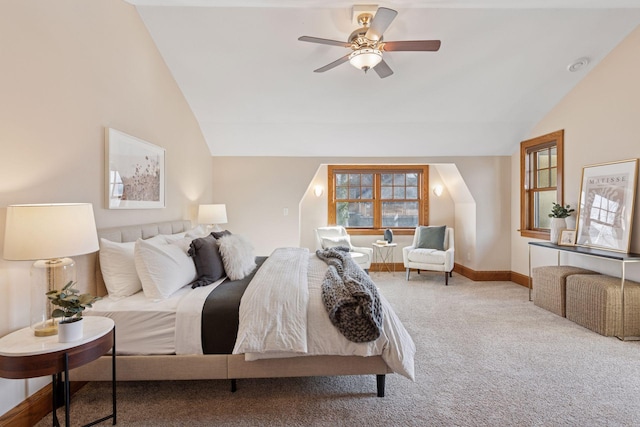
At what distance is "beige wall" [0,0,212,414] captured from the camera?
1784 millimetres

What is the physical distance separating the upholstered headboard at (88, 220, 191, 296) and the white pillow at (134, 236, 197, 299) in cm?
38

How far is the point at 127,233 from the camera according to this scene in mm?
2672

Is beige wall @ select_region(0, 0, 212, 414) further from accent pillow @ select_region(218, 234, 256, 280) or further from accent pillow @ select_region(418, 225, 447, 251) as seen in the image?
accent pillow @ select_region(418, 225, 447, 251)

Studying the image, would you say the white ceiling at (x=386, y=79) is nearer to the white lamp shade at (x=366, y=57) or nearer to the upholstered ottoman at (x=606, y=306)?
the white lamp shade at (x=366, y=57)

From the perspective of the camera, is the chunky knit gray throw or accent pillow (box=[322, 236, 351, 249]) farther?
accent pillow (box=[322, 236, 351, 249])

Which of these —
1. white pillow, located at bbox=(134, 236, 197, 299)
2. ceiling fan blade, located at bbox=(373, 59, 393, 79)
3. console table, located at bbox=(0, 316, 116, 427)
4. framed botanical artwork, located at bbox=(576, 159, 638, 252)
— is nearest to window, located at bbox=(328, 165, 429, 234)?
framed botanical artwork, located at bbox=(576, 159, 638, 252)

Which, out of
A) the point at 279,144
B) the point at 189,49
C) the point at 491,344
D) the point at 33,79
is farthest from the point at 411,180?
the point at 33,79

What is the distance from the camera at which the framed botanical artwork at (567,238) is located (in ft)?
12.4

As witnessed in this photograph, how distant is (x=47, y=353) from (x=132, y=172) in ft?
6.01

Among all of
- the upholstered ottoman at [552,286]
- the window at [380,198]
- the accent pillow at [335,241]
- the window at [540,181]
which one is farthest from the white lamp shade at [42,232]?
the window at [540,181]

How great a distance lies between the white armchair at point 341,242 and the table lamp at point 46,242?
12.5ft

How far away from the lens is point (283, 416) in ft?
6.33

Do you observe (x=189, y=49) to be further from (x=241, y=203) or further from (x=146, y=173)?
(x=241, y=203)

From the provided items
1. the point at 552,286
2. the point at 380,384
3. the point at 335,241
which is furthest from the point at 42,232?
the point at 552,286
